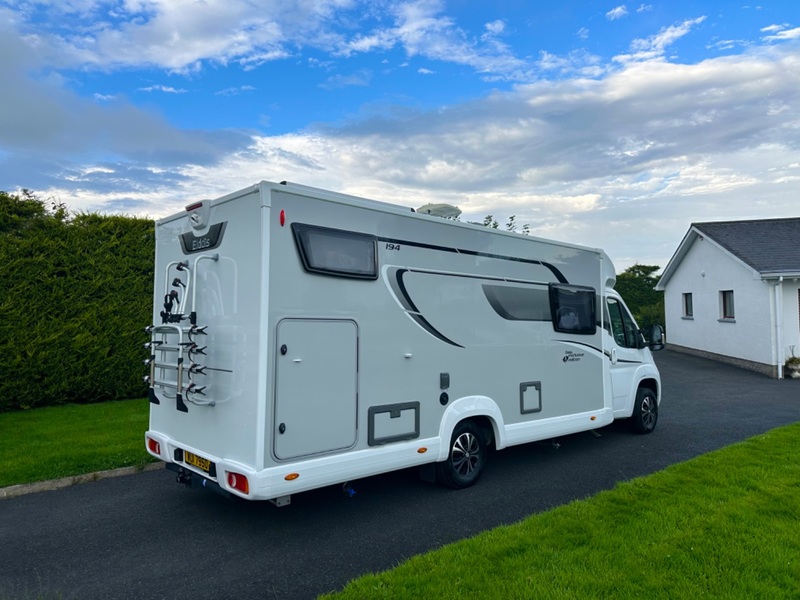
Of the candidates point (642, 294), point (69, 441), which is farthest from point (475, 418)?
point (642, 294)

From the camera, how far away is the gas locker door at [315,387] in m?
3.96

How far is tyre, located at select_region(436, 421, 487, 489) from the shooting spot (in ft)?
17.4

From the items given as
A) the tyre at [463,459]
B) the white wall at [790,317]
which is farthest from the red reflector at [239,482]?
the white wall at [790,317]

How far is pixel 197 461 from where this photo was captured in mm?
4398

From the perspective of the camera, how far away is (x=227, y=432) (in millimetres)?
4125

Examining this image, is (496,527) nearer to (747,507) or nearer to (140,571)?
(747,507)

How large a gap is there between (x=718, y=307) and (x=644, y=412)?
12.3m

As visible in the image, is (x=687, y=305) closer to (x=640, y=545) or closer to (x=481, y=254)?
(x=481, y=254)

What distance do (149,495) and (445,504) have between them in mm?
2902

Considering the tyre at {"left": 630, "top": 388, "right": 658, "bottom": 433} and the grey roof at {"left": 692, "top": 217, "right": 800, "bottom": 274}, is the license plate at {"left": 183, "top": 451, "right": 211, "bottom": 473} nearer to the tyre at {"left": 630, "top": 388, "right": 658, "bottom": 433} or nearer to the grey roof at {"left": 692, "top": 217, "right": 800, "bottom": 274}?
the tyre at {"left": 630, "top": 388, "right": 658, "bottom": 433}

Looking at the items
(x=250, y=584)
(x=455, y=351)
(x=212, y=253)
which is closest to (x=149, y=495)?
(x=250, y=584)

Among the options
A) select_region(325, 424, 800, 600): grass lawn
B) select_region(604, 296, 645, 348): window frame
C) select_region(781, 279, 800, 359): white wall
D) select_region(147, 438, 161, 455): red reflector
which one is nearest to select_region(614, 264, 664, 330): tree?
select_region(781, 279, 800, 359): white wall

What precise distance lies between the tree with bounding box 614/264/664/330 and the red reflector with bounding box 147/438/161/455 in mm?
23453

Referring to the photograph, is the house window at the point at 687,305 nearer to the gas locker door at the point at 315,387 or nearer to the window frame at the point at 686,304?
the window frame at the point at 686,304
